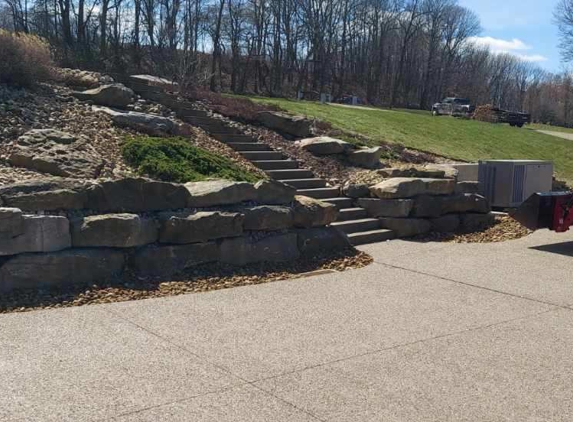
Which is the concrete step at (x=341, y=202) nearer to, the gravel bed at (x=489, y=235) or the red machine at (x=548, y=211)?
the gravel bed at (x=489, y=235)

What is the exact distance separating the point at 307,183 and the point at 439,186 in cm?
225

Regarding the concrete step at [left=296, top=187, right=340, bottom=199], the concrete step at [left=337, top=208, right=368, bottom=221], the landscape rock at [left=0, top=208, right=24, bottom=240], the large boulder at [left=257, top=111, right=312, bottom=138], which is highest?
the large boulder at [left=257, top=111, right=312, bottom=138]

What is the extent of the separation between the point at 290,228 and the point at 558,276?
340cm

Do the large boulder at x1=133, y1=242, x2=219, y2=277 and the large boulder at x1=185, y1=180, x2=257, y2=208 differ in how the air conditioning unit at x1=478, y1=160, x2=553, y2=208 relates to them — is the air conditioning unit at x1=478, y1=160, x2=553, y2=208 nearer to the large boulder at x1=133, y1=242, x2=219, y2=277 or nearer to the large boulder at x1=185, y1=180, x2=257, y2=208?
the large boulder at x1=185, y1=180, x2=257, y2=208

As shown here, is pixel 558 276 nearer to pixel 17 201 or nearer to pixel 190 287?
pixel 190 287

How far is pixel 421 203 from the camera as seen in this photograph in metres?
10.8

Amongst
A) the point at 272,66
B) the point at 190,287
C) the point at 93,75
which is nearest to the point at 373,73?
the point at 272,66

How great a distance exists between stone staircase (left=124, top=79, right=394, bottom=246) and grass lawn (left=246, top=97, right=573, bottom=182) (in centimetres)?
372

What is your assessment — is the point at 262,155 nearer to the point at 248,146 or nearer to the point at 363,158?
the point at 248,146

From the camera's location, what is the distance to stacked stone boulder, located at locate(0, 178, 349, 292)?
20.7 ft

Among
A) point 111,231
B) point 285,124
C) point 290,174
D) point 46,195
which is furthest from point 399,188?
point 46,195

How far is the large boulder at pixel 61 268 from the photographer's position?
6.16 m

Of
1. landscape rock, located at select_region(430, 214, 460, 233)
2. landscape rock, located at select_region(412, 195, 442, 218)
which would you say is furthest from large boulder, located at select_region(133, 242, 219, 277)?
landscape rock, located at select_region(430, 214, 460, 233)

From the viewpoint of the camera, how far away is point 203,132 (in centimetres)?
1208
